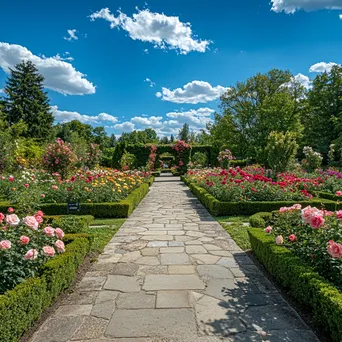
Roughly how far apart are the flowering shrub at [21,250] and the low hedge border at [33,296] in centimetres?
10

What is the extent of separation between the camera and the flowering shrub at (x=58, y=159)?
10102 mm

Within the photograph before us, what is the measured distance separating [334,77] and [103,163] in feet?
75.6

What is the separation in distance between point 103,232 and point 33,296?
327 cm

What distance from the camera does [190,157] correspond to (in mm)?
21266

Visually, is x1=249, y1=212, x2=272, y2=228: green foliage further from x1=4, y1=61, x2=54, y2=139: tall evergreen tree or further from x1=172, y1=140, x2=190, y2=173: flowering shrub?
x1=4, y1=61, x2=54, y2=139: tall evergreen tree

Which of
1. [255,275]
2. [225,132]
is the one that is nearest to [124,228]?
[255,275]

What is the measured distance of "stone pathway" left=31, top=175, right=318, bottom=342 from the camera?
2.20 metres

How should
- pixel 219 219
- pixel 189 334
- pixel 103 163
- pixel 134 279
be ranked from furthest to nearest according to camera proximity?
pixel 103 163
pixel 219 219
pixel 134 279
pixel 189 334

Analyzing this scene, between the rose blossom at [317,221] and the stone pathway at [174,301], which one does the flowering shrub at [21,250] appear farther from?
the rose blossom at [317,221]

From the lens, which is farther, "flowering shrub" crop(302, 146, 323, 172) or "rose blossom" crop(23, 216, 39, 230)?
"flowering shrub" crop(302, 146, 323, 172)

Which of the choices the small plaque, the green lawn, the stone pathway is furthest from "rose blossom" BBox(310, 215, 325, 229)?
the small plaque

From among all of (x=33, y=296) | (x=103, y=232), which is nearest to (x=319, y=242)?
(x=33, y=296)

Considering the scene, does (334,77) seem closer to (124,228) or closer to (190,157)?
(190,157)

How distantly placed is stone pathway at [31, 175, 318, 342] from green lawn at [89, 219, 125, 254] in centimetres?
16
